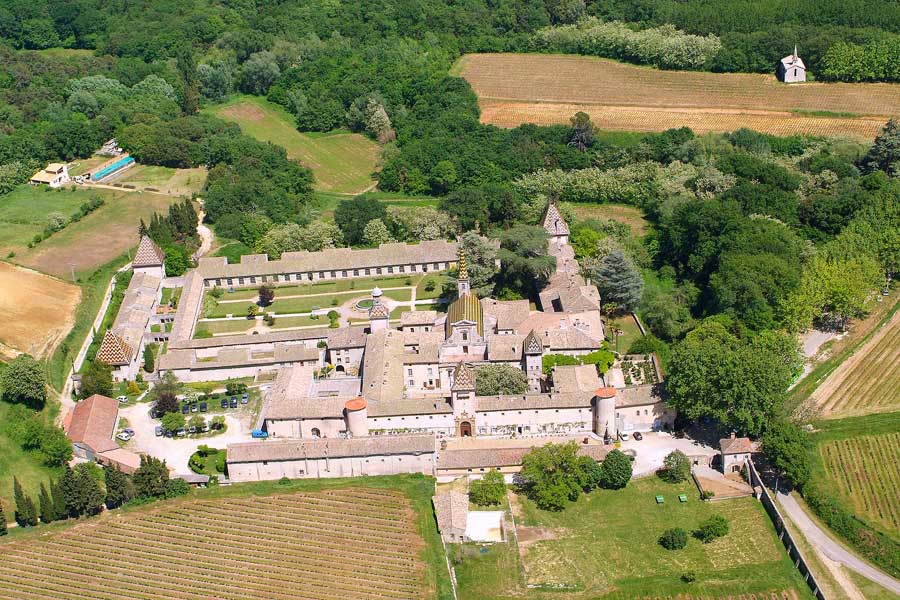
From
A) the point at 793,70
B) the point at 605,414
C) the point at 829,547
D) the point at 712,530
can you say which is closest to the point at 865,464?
the point at 829,547

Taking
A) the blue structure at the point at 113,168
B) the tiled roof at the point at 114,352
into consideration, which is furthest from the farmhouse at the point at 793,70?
the tiled roof at the point at 114,352

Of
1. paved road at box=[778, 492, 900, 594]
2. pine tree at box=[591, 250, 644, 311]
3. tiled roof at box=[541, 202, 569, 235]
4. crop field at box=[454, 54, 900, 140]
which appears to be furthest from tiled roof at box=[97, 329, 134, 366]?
crop field at box=[454, 54, 900, 140]

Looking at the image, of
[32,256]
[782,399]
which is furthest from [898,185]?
[32,256]

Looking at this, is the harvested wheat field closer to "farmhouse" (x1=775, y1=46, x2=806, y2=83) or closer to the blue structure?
the blue structure

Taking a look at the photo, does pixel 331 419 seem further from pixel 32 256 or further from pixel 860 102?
pixel 860 102

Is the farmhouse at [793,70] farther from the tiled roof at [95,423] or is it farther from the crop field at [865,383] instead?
the tiled roof at [95,423]

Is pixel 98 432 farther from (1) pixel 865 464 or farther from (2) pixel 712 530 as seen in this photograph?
(1) pixel 865 464
